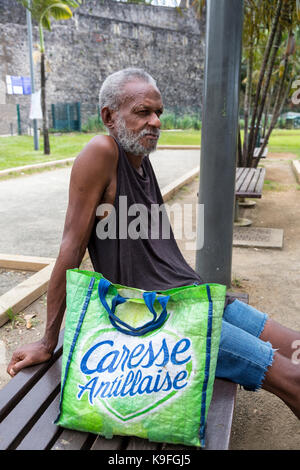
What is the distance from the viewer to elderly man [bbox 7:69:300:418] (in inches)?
66.1

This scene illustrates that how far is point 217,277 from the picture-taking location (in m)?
3.83

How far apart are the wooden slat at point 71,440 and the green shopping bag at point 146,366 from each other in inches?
1.1

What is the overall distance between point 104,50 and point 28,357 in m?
28.8

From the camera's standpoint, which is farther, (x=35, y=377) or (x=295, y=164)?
(x=295, y=164)

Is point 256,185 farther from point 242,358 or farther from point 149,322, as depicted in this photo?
point 149,322

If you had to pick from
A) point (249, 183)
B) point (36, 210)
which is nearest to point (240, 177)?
point (249, 183)

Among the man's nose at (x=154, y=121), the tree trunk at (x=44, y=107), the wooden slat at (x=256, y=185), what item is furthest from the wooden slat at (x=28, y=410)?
the tree trunk at (x=44, y=107)

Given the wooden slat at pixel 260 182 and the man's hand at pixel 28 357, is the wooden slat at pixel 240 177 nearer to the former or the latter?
the wooden slat at pixel 260 182

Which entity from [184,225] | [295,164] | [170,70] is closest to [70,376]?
[184,225]

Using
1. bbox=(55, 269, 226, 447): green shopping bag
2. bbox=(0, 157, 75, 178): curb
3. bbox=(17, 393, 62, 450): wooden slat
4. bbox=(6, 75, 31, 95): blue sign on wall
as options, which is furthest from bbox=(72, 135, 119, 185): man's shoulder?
bbox=(6, 75, 31, 95): blue sign on wall

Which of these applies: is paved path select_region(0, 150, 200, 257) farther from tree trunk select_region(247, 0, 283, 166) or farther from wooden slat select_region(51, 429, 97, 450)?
wooden slat select_region(51, 429, 97, 450)

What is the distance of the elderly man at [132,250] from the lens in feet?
5.51

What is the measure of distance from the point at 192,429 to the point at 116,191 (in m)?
0.91

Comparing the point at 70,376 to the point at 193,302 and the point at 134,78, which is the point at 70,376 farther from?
the point at 134,78
